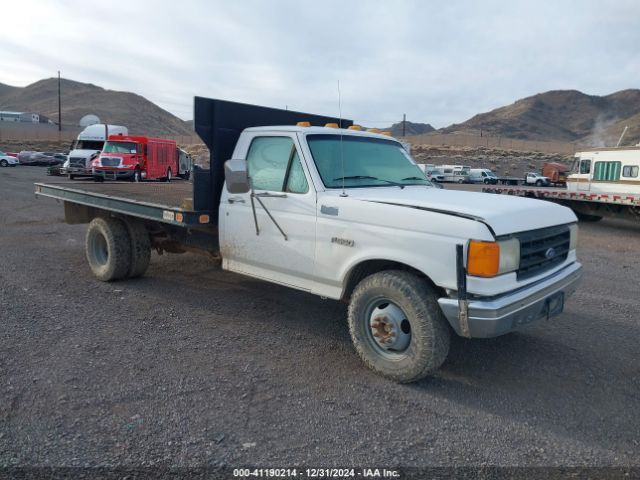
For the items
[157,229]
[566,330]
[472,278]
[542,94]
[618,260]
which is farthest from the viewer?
[542,94]

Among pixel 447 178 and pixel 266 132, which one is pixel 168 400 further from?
pixel 447 178

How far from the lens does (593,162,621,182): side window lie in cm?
1535

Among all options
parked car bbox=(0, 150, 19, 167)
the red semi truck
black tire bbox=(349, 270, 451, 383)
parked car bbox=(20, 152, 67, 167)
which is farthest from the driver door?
parked car bbox=(20, 152, 67, 167)

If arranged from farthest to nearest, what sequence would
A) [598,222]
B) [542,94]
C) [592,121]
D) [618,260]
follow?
[542,94], [592,121], [598,222], [618,260]

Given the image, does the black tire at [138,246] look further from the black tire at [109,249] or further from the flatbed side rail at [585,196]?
the flatbed side rail at [585,196]

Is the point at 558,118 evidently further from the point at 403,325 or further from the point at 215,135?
the point at 403,325

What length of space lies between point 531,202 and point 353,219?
1.54m

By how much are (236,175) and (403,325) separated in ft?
5.96

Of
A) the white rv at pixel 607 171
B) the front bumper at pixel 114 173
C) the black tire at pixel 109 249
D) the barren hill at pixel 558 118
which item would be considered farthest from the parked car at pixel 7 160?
the barren hill at pixel 558 118

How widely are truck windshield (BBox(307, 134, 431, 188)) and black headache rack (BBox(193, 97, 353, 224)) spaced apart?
106 cm

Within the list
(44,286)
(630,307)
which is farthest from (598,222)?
(44,286)

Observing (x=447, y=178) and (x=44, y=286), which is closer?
(x=44, y=286)

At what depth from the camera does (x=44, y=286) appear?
6.37m

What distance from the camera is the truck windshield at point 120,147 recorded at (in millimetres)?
23109
